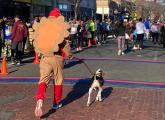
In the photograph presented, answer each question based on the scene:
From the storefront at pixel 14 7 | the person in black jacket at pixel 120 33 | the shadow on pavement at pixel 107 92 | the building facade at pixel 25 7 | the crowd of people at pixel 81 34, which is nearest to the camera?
the shadow on pavement at pixel 107 92

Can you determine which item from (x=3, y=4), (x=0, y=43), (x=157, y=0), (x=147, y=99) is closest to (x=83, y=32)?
(x=3, y=4)

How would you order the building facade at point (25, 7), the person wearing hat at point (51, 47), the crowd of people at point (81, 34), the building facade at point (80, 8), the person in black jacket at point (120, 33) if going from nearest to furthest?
the person wearing hat at point (51, 47) < the crowd of people at point (81, 34) < the person in black jacket at point (120, 33) < the building facade at point (25, 7) < the building facade at point (80, 8)

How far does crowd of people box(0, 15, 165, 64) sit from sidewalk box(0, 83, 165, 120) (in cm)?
526

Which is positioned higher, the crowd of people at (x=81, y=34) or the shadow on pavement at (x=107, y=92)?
the crowd of people at (x=81, y=34)

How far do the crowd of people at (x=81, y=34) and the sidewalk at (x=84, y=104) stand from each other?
526 centimetres

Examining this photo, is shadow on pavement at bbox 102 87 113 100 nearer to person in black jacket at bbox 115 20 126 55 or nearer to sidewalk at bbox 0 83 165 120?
sidewalk at bbox 0 83 165 120

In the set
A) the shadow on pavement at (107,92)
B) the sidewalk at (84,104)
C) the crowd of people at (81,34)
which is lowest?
the shadow on pavement at (107,92)

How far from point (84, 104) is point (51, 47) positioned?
1.71 meters

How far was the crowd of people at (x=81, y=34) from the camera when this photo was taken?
17.1 metres

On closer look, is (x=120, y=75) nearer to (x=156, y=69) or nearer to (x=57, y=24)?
(x=156, y=69)

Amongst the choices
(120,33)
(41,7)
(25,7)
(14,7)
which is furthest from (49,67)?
(41,7)

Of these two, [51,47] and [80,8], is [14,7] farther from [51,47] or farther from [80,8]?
[80,8]

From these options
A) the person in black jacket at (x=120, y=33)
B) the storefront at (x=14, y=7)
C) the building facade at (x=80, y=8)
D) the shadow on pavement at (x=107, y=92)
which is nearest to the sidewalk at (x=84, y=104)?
the shadow on pavement at (x=107, y=92)

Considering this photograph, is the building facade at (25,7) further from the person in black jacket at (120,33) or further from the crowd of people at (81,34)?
the person in black jacket at (120,33)
